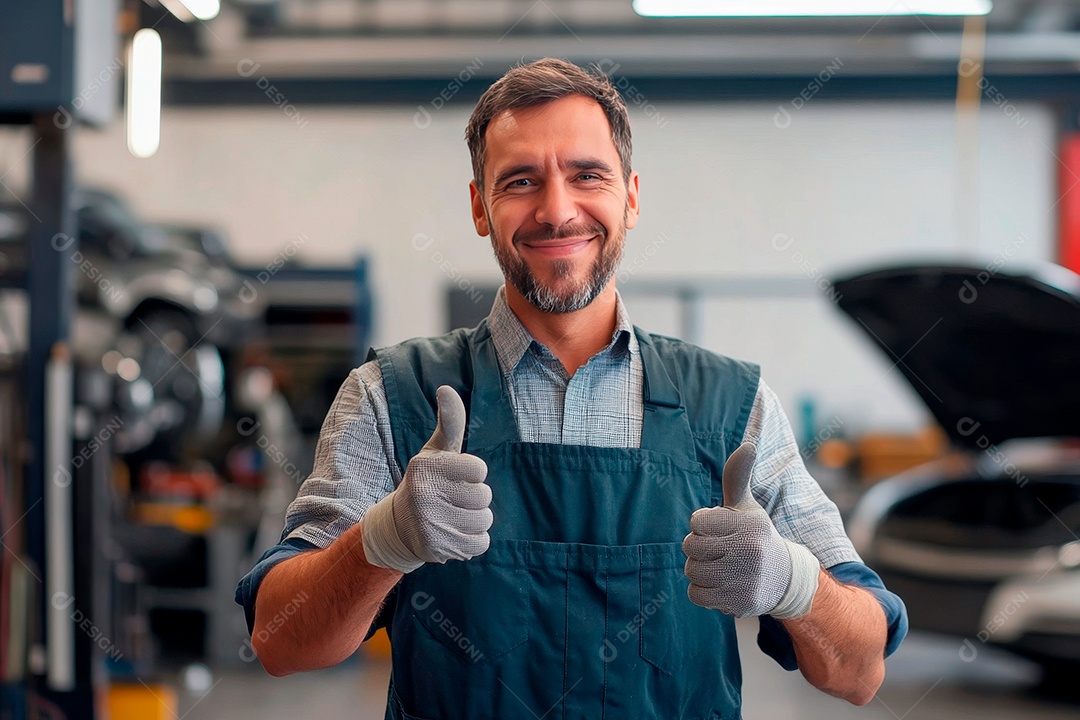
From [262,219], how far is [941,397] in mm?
4458

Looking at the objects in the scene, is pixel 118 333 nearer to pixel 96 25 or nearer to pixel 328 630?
pixel 96 25

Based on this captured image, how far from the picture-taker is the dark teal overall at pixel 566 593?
106 centimetres

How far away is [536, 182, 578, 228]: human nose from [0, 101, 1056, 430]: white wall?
4798mm

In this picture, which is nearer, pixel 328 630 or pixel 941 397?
pixel 328 630

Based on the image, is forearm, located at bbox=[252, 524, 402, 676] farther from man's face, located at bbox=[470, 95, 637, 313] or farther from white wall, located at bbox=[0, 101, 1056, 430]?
white wall, located at bbox=[0, 101, 1056, 430]

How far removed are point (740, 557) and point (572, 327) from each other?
37 cm

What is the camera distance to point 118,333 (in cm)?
423

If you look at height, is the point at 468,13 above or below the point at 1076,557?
above

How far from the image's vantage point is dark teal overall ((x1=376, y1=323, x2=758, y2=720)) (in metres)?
1.06

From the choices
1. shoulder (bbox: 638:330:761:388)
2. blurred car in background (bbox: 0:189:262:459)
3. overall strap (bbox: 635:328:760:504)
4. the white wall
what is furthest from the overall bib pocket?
the white wall

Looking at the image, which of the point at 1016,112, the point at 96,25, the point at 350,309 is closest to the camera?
the point at 96,25

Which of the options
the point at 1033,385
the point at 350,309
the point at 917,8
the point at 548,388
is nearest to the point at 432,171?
the point at 350,309

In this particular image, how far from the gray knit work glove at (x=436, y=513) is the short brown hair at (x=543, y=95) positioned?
0.38 metres

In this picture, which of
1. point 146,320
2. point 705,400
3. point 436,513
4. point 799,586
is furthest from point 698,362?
point 146,320
